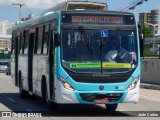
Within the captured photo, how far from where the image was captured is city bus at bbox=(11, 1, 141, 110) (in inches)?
522

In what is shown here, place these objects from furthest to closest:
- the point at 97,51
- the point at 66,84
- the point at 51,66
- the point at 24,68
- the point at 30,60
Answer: the point at 24,68 → the point at 30,60 → the point at 51,66 → the point at 97,51 → the point at 66,84

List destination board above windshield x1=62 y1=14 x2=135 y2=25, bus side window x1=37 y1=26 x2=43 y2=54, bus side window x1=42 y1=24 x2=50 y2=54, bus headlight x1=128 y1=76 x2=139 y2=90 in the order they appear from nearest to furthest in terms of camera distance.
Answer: bus headlight x1=128 y1=76 x2=139 y2=90, destination board above windshield x1=62 y1=14 x2=135 y2=25, bus side window x1=42 y1=24 x2=50 y2=54, bus side window x1=37 y1=26 x2=43 y2=54

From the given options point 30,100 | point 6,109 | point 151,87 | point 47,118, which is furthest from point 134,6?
point 47,118

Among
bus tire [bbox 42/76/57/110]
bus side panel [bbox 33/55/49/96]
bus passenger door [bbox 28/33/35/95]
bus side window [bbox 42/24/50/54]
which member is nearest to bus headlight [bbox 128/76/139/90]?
bus tire [bbox 42/76/57/110]

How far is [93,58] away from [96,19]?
123cm

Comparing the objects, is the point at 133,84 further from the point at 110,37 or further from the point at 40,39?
the point at 40,39

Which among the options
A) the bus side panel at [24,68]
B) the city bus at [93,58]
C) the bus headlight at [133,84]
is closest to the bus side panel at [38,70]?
the city bus at [93,58]

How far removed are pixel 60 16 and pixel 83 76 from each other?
1889 mm

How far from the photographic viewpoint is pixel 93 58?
13414mm

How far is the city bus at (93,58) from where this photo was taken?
13266mm

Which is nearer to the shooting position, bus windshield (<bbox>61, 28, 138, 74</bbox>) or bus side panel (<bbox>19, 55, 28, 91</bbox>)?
bus windshield (<bbox>61, 28, 138, 74</bbox>)

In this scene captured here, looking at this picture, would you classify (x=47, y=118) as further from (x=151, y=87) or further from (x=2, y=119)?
(x=151, y=87)

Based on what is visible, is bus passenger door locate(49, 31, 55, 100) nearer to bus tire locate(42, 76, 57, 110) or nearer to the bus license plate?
bus tire locate(42, 76, 57, 110)

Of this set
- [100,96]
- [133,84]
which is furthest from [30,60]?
[133,84]
